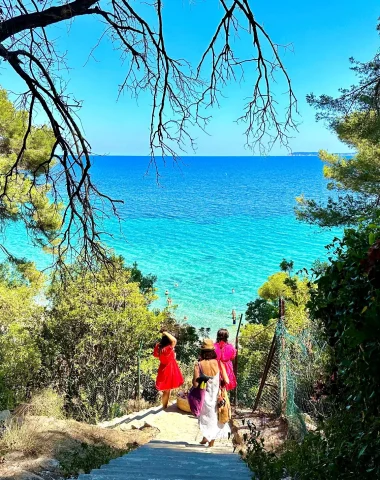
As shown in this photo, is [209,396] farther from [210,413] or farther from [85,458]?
[85,458]

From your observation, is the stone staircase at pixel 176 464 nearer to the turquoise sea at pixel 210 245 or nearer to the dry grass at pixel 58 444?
the dry grass at pixel 58 444

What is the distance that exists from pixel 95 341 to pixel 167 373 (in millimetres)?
2051

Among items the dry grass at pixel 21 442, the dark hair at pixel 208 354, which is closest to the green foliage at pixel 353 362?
the dry grass at pixel 21 442

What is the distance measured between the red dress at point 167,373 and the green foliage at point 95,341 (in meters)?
1.38

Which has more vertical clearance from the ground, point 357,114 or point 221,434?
point 357,114

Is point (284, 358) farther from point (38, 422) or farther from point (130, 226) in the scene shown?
point (130, 226)

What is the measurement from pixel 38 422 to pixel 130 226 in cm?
4722

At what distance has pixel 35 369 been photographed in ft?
33.2

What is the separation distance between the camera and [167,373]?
27.3ft

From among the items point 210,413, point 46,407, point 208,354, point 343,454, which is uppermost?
point 343,454

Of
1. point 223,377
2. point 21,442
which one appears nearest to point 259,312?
point 223,377

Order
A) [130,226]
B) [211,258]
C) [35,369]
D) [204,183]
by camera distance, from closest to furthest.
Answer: [35,369] → [211,258] → [130,226] → [204,183]

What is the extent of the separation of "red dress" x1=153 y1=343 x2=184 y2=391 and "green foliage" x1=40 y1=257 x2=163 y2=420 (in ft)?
4.53

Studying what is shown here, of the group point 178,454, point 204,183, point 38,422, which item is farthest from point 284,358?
point 204,183
